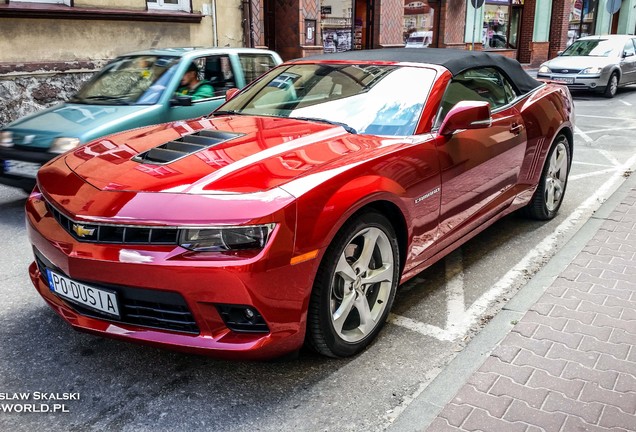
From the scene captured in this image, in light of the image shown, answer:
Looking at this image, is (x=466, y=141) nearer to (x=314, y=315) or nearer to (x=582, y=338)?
(x=582, y=338)

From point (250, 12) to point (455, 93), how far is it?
1063 cm

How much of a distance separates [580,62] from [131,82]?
1340 cm

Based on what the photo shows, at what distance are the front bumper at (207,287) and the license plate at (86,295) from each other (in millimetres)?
39

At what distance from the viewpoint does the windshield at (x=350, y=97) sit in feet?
11.9

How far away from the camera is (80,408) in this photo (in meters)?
2.68

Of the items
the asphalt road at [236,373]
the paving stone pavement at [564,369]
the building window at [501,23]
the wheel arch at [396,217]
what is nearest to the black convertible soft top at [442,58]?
the wheel arch at [396,217]

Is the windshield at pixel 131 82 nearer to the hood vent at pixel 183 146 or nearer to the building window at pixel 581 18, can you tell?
the hood vent at pixel 183 146

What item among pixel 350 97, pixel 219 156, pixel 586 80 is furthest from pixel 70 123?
pixel 586 80

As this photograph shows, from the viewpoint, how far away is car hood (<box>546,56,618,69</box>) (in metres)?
15.9

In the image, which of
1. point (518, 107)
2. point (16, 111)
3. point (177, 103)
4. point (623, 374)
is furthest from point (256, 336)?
point (16, 111)

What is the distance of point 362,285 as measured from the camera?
310 centimetres

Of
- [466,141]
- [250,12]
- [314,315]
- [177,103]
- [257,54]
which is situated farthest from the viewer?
[250,12]

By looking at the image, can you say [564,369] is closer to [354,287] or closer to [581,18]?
[354,287]

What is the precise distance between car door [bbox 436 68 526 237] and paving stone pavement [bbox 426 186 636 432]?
2.32 ft
